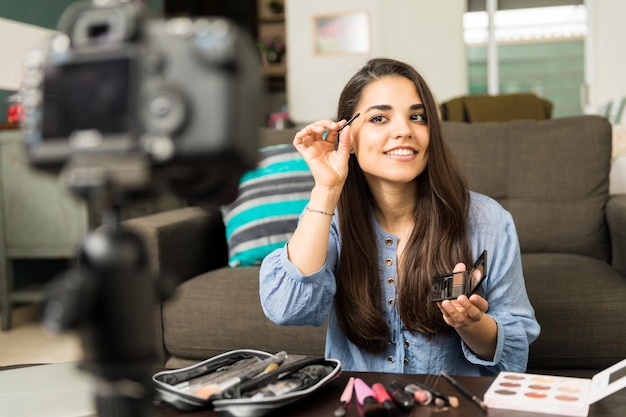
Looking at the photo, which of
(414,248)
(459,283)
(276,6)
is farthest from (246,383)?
(276,6)

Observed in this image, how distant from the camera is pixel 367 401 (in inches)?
32.9

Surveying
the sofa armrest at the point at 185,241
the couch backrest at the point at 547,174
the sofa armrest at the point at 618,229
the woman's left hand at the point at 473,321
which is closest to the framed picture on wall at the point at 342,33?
the couch backrest at the point at 547,174

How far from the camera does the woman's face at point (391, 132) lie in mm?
1248

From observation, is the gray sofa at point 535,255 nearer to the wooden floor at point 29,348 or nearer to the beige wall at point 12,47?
the beige wall at point 12,47

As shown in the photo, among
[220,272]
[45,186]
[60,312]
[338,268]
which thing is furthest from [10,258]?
[60,312]

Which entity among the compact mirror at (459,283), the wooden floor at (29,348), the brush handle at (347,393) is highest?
the compact mirror at (459,283)

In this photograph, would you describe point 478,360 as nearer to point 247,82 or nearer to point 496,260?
point 496,260

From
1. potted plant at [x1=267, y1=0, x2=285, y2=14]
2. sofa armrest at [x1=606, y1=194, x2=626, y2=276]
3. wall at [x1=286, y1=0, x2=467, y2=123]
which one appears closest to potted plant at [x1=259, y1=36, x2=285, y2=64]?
potted plant at [x1=267, y1=0, x2=285, y2=14]

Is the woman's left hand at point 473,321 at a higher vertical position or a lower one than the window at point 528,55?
lower

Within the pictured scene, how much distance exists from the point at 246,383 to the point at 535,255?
4.24 feet

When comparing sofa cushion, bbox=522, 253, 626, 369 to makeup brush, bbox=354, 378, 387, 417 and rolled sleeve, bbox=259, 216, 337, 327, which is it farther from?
makeup brush, bbox=354, 378, 387, 417

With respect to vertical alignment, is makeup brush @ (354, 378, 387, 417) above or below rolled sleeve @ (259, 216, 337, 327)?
below

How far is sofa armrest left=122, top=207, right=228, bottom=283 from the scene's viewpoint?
1.80m

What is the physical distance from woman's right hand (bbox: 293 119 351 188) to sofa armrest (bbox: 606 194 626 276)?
40.3 inches
